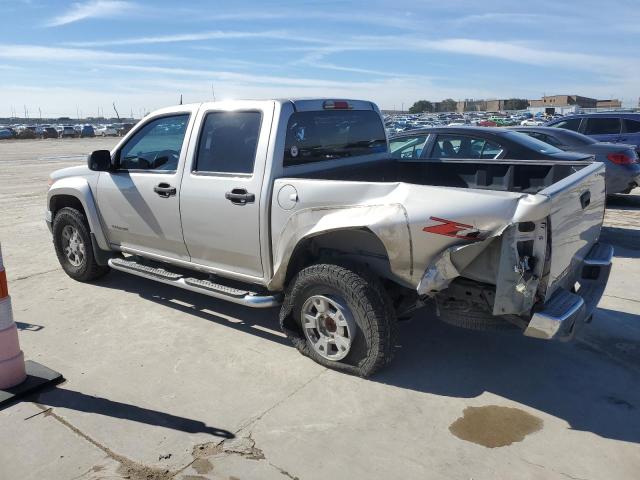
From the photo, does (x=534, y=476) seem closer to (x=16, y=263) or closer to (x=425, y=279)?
(x=425, y=279)

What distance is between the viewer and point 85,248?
6.09 metres

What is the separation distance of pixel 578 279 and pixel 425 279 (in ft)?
5.34

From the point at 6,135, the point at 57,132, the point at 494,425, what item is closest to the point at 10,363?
the point at 494,425

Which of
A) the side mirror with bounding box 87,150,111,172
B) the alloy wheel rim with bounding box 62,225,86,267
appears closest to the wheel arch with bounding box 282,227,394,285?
the side mirror with bounding box 87,150,111,172

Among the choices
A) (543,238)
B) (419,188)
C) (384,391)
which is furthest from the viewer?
(384,391)

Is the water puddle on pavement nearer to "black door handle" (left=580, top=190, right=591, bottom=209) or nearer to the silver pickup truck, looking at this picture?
the silver pickup truck

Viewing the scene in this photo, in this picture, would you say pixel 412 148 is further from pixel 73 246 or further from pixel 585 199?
pixel 73 246

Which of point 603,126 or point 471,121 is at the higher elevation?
point 471,121

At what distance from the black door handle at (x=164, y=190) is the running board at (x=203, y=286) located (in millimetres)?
762

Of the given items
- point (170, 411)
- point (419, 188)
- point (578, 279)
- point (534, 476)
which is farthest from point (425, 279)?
point (170, 411)

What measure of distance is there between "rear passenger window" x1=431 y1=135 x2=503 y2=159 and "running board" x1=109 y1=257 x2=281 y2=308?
14.5ft

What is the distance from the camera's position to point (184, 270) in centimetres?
555

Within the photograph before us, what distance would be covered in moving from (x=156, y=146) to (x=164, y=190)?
66cm

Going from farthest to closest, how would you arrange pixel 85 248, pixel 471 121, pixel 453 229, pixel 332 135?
pixel 471 121, pixel 85 248, pixel 332 135, pixel 453 229
